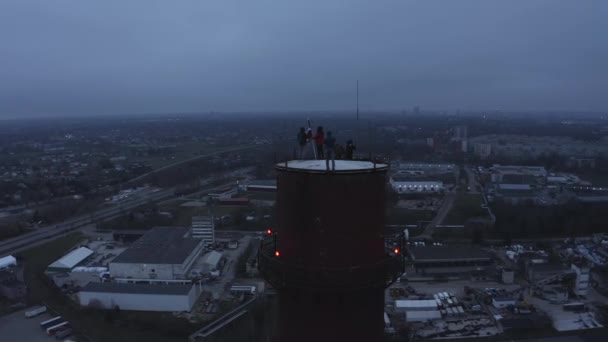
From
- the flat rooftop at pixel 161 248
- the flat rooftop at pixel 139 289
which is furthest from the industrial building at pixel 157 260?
the flat rooftop at pixel 139 289

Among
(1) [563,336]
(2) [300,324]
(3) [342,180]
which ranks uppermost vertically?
(3) [342,180]

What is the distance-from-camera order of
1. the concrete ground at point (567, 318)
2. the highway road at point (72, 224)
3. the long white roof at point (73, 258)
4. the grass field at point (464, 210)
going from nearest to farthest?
the concrete ground at point (567, 318) < the long white roof at point (73, 258) < the highway road at point (72, 224) < the grass field at point (464, 210)

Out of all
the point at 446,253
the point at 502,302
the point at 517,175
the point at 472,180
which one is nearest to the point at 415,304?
the point at 502,302

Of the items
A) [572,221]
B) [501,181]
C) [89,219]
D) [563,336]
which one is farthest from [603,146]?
[89,219]

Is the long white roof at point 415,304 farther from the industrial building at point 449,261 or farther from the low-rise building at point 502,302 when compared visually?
the industrial building at point 449,261

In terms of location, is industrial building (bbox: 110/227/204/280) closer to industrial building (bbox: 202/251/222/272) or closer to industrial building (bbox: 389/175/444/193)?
industrial building (bbox: 202/251/222/272)

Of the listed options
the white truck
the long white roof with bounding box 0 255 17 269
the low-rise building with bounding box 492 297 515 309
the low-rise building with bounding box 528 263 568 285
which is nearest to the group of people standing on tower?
the low-rise building with bounding box 492 297 515 309

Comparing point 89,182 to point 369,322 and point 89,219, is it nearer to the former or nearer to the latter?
point 89,219

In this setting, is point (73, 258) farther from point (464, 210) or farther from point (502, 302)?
point (464, 210)
